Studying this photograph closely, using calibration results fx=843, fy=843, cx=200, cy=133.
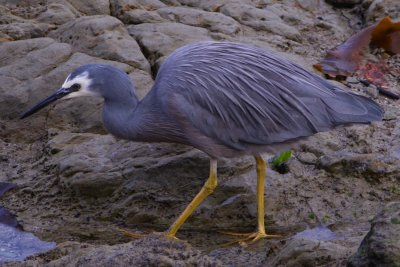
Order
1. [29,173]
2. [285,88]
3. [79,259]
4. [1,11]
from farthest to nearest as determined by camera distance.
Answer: [1,11] → [29,173] → [285,88] → [79,259]

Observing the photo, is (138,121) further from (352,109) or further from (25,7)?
(25,7)

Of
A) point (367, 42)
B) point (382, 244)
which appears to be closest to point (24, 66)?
point (367, 42)

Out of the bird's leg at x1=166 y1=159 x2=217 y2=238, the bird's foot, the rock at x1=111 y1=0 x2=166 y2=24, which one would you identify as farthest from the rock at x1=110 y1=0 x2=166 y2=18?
the bird's foot

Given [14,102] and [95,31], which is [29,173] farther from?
[95,31]

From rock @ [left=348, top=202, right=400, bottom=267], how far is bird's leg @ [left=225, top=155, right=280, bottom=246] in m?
1.69

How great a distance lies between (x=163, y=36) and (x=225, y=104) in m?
1.77

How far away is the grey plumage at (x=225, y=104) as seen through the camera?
210 inches

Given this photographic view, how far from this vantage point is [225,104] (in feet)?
17.6

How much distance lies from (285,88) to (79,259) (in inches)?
82.6

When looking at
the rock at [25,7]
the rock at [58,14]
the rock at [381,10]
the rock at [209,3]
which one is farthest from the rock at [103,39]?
the rock at [381,10]

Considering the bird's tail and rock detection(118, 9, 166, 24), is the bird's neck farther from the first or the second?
rock detection(118, 9, 166, 24)

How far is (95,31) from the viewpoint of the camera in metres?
6.87

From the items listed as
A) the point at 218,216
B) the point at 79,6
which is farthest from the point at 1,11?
the point at 218,216

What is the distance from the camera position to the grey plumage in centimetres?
533
